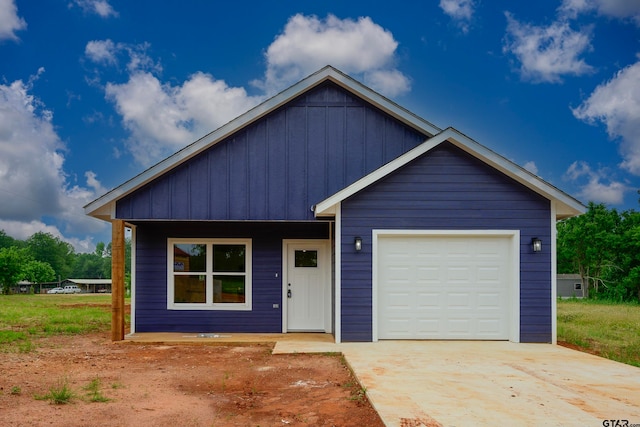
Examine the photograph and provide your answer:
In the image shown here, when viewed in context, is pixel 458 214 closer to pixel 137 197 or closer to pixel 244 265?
pixel 244 265

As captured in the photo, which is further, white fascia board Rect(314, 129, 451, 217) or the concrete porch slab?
the concrete porch slab

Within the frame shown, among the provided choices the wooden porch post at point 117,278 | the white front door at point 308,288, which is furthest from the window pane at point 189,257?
the white front door at point 308,288

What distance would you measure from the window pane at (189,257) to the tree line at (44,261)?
39741mm

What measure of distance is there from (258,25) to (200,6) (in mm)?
2246

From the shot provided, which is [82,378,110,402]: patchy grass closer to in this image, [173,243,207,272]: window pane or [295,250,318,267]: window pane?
[173,243,207,272]: window pane

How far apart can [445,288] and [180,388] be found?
5357 mm

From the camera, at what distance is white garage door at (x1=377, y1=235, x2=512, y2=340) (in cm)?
1015

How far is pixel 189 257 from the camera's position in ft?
39.2

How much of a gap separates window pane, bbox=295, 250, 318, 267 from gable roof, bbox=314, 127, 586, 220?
87.3 inches

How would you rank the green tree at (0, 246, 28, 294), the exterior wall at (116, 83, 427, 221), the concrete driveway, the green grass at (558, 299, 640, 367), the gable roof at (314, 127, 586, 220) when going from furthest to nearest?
the green tree at (0, 246, 28, 294), the exterior wall at (116, 83, 427, 221), the green grass at (558, 299, 640, 367), the gable roof at (314, 127, 586, 220), the concrete driveway

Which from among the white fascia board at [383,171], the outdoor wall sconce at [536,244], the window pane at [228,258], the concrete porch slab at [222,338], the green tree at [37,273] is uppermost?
the white fascia board at [383,171]

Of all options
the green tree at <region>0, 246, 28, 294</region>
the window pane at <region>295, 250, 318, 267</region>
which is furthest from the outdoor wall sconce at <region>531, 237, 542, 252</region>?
the green tree at <region>0, 246, 28, 294</region>

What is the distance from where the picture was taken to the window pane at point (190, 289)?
11.8m

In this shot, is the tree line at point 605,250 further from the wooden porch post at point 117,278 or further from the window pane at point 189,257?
the wooden porch post at point 117,278
